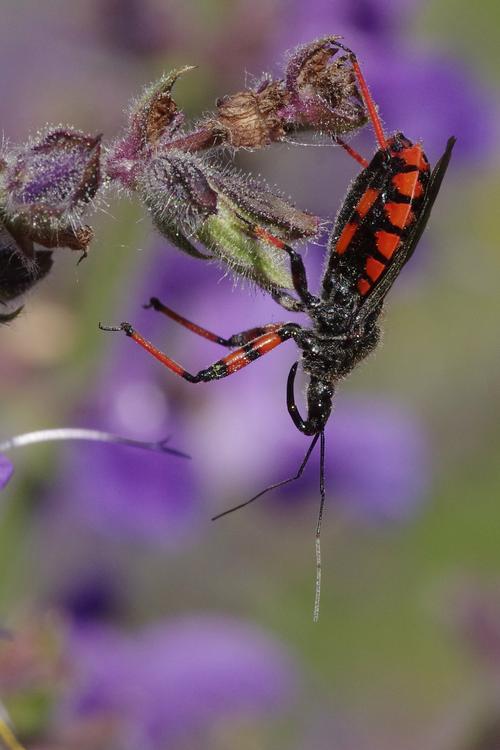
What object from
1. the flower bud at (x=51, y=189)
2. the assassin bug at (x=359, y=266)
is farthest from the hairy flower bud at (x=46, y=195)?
the assassin bug at (x=359, y=266)

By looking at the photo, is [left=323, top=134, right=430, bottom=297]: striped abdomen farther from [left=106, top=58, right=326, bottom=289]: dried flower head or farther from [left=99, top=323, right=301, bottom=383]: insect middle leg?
[left=106, top=58, right=326, bottom=289]: dried flower head

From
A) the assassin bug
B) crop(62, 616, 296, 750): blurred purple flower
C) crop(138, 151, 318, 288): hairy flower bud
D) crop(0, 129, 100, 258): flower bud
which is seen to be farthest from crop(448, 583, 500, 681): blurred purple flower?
crop(0, 129, 100, 258): flower bud

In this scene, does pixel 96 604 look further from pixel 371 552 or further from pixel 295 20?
pixel 371 552

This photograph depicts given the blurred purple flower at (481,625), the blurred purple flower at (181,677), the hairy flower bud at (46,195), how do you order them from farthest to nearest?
the blurred purple flower at (481,625) < the blurred purple flower at (181,677) < the hairy flower bud at (46,195)

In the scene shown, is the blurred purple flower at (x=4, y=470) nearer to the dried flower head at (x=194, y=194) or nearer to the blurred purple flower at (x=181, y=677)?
the dried flower head at (x=194, y=194)


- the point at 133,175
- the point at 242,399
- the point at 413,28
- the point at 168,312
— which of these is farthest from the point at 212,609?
the point at 133,175

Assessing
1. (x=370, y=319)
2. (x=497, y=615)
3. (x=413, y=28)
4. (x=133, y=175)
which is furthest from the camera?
(x=413, y=28)
